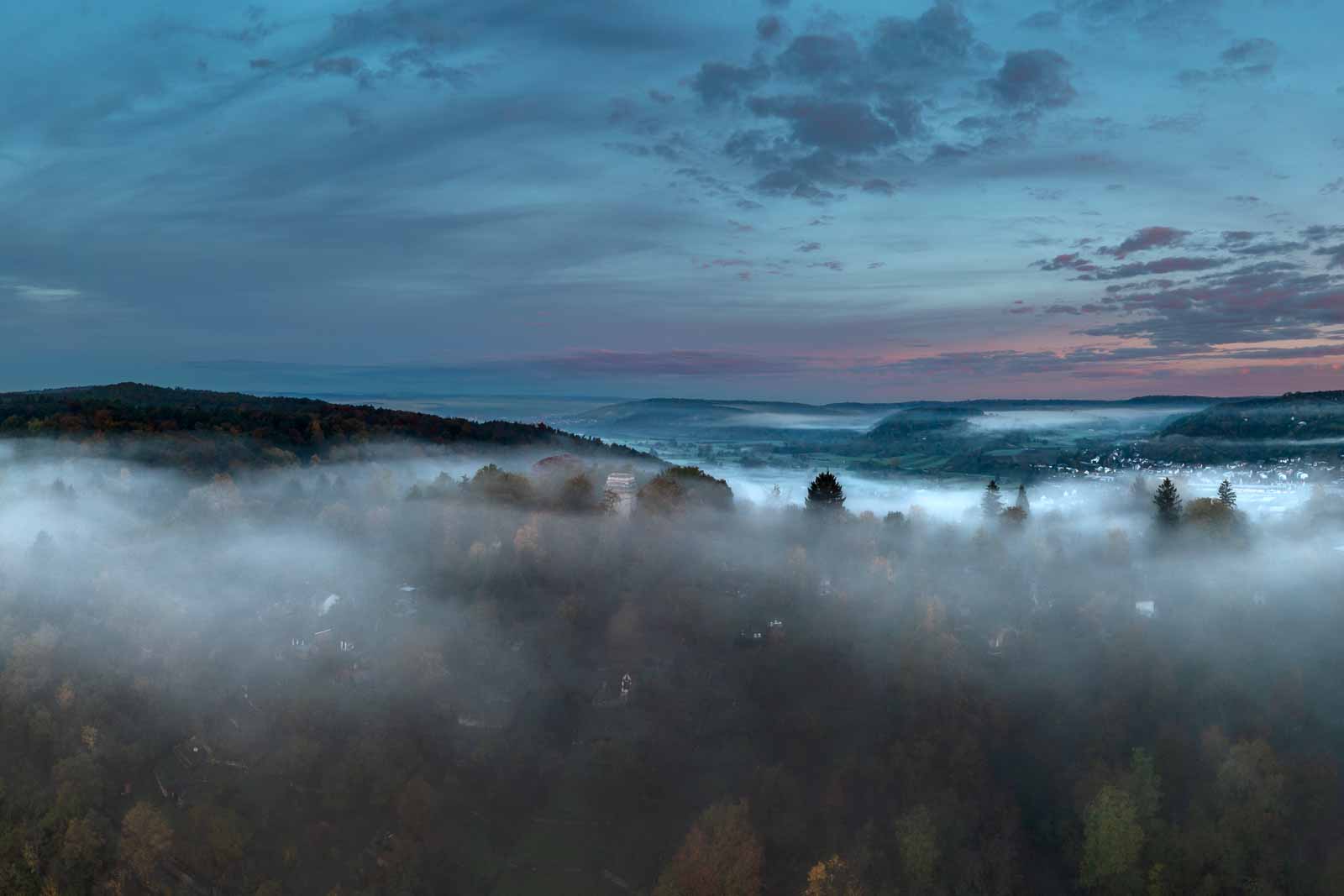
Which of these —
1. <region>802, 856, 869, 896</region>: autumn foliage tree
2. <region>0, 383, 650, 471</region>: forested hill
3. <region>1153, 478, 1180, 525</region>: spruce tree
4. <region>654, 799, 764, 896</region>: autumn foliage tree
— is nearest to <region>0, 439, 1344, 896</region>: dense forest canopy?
<region>654, 799, 764, 896</region>: autumn foliage tree

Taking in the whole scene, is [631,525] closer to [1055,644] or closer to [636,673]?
[636,673]

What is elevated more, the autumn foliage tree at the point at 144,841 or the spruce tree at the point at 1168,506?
the spruce tree at the point at 1168,506

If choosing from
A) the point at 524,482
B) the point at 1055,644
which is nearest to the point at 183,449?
the point at 524,482

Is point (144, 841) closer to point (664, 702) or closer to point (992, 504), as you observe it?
point (664, 702)

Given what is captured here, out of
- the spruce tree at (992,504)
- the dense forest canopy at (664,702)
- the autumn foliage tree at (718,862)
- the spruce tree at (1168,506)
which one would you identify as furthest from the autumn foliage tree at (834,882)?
the spruce tree at (992,504)

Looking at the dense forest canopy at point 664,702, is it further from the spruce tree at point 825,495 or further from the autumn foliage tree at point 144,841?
the spruce tree at point 825,495

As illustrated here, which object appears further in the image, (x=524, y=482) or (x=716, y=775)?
(x=524, y=482)

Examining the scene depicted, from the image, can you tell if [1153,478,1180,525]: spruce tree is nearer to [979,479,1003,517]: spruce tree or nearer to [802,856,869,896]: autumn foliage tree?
[979,479,1003,517]: spruce tree
